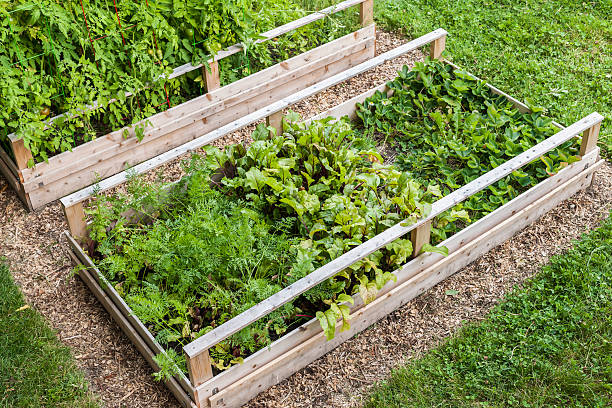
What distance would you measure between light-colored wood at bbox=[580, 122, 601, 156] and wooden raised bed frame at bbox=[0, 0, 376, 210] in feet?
7.85

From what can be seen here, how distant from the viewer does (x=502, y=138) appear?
6.02 meters

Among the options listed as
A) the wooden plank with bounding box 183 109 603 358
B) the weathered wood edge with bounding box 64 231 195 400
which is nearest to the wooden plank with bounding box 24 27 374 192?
the weathered wood edge with bounding box 64 231 195 400

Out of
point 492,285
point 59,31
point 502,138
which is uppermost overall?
point 59,31

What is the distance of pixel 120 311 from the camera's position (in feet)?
16.4

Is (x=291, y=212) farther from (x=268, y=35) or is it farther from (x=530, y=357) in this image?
(x=268, y=35)

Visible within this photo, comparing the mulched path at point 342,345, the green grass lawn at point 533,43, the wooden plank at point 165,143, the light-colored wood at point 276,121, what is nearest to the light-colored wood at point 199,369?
the mulched path at point 342,345

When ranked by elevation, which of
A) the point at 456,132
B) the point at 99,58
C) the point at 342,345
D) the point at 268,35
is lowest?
the point at 342,345

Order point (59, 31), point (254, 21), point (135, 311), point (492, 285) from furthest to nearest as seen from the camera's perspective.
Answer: point (254, 21)
point (59, 31)
point (492, 285)
point (135, 311)

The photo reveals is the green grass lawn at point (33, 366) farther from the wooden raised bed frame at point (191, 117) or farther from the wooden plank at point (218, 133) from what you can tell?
the wooden raised bed frame at point (191, 117)

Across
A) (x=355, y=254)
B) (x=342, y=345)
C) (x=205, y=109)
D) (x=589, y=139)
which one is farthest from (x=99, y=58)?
(x=589, y=139)

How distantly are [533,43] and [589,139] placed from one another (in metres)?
2.18

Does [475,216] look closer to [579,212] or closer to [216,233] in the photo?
[579,212]

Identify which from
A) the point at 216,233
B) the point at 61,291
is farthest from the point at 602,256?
the point at 61,291

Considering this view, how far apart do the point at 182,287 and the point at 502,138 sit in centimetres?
276
